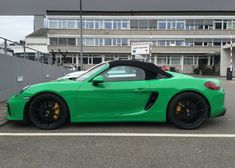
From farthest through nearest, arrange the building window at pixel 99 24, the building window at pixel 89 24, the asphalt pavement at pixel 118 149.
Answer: the building window at pixel 99 24, the building window at pixel 89 24, the asphalt pavement at pixel 118 149

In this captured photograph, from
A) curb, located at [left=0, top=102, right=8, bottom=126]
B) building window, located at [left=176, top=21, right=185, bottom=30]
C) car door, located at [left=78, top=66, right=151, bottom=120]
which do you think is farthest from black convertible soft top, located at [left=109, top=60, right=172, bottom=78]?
building window, located at [left=176, top=21, right=185, bottom=30]

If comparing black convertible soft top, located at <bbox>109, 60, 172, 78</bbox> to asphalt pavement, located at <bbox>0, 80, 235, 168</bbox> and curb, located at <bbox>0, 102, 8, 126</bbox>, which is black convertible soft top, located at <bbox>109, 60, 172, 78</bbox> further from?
curb, located at <bbox>0, 102, 8, 126</bbox>

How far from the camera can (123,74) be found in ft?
18.9

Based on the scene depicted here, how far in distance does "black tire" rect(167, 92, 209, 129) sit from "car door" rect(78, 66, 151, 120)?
0.58m

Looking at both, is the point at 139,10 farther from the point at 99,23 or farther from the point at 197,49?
the point at 197,49

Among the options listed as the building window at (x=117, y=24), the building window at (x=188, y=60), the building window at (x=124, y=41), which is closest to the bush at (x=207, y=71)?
the building window at (x=188, y=60)

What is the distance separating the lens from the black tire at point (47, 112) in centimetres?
556

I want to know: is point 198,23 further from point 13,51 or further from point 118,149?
point 118,149

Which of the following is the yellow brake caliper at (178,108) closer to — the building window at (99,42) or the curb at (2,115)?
the curb at (2,115)

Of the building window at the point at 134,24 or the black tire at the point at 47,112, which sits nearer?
the black tire at the point at 47,112

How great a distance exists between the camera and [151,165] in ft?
12.3

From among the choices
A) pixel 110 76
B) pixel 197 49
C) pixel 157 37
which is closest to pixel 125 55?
pixel 157 37

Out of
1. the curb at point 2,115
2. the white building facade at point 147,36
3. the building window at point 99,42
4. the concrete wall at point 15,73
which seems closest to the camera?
the curb at point 2,115

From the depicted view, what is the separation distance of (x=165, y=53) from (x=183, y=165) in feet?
170
